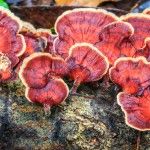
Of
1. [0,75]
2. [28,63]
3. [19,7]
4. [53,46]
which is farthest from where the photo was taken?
[19,7]

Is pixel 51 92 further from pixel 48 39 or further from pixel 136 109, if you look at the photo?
pixel 48 39

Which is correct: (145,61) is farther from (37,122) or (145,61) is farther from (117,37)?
(37,122)

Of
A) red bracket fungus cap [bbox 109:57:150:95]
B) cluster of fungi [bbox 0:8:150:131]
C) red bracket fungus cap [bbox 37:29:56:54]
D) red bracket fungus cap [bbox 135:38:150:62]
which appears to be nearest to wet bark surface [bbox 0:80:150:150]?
cluster of fungi [bbox 0:8:150:131]

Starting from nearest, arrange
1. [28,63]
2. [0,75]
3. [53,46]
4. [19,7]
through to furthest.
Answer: [28,63], [0,75], [53,46], [19,7]

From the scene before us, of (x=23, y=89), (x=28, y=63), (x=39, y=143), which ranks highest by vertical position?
(x=28, y=63)

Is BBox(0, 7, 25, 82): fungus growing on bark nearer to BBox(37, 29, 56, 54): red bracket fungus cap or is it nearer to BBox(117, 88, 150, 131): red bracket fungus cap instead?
BBox(37, 29, 56, 54): red bracket fungus cap

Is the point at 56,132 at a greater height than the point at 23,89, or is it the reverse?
the point at 23,89

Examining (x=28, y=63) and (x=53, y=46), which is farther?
(x=53, y=46)

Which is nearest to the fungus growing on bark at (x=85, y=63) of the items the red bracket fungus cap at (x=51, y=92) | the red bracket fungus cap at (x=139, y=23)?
the red bracket fungus cap at (x=51, y=92)

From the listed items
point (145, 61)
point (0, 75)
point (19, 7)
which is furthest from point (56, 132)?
point (19, 7)
